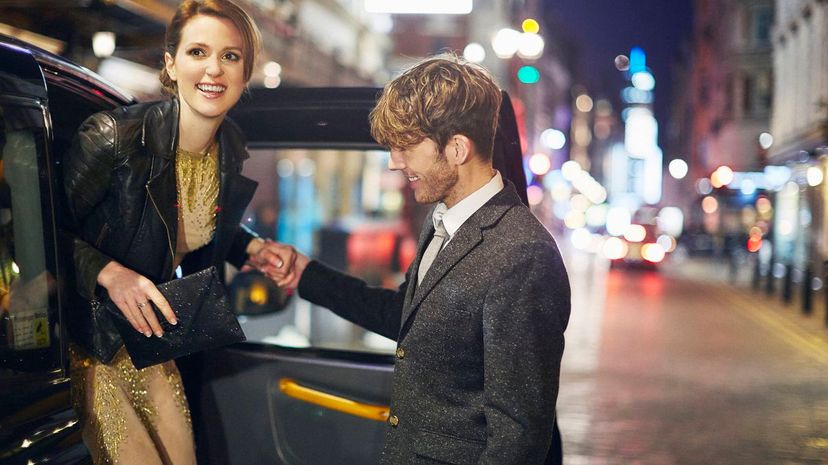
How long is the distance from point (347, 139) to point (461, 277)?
0.99 metres

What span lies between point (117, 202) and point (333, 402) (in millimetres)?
996

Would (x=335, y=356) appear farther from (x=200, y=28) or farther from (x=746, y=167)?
(x=746, y=167)

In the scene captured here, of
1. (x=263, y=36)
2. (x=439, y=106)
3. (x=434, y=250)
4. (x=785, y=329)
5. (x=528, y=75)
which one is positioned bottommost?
(x=785, y=329)

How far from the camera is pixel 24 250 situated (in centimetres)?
225

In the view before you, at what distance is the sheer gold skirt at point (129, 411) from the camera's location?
2.73 meters

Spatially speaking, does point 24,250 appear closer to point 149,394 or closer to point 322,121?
point 149,394

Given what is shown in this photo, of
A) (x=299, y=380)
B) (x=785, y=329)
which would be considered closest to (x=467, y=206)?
(x=299, y=380)

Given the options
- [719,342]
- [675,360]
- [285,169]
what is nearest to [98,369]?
[675,360]

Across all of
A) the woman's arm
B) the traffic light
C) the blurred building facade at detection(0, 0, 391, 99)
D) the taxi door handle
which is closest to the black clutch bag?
the woman's arm

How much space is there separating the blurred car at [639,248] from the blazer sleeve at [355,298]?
30.5 m

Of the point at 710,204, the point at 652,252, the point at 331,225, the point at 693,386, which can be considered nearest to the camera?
the point at 693,386

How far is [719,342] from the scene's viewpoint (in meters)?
15.0

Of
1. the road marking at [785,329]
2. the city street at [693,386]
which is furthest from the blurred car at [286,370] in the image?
the road marking at [785,329]

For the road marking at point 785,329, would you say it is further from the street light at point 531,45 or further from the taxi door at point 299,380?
the taxi door at point 299,380
